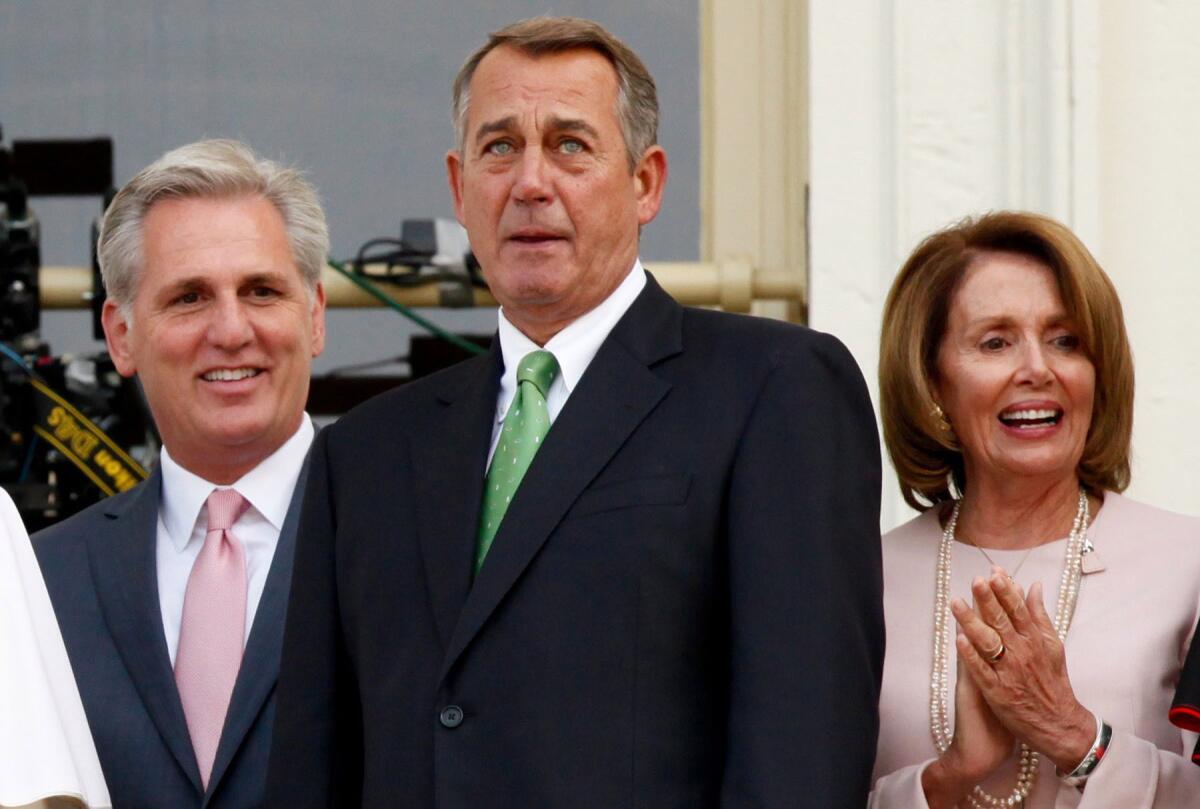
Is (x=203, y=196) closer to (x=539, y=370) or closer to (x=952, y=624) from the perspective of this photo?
(x=539, y=370)

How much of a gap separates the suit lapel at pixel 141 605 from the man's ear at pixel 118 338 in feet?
0.53

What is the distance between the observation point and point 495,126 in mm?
2408

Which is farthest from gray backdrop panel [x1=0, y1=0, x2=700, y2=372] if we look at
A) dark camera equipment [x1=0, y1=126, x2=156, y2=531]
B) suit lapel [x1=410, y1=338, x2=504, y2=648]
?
suit lapel [x1=410, y1=338, x2=504, y2=648]

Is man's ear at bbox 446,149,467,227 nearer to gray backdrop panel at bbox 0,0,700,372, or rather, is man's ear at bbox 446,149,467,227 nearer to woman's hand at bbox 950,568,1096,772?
woman's hand at bbox 950,568,1096,772

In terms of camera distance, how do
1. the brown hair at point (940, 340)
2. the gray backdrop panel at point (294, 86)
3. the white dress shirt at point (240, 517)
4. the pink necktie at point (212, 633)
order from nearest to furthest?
1. the brown hair at point (940, 340)
2. the pink necktie at point (212, 633)
3. the white dress shirt at point (240, 517)
4. the gray backdrop panel at point (294, 86)

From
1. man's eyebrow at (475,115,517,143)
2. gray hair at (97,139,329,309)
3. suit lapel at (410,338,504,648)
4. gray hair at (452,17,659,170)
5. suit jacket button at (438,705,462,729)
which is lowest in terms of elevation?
suit jacket button at (438,705,462,729)

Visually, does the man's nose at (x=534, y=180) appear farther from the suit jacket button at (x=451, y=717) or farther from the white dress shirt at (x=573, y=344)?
the suit jacket button at (x=451, y=717)

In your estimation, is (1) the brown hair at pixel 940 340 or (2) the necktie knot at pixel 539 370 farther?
(1) the brown hair at pixel 940 340

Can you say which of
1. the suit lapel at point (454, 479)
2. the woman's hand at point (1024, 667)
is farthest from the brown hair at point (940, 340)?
the suit lapel at point (454, 479)

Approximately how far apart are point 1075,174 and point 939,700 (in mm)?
1196

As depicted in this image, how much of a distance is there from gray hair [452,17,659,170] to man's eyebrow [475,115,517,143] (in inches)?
2.5

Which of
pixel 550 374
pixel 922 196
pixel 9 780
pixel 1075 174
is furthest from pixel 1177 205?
pixel 9 780

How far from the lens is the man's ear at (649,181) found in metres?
2.45

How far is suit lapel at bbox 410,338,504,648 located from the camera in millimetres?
2299
